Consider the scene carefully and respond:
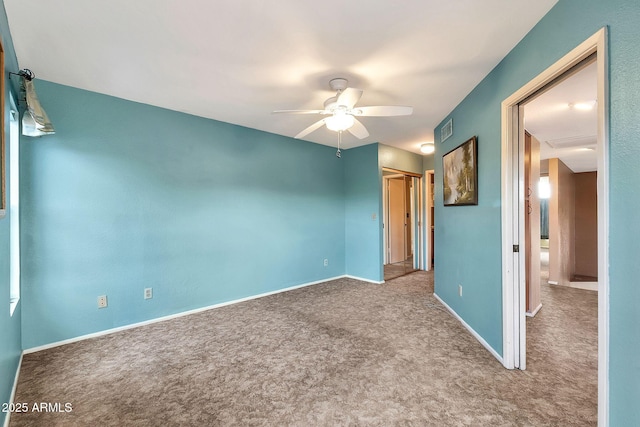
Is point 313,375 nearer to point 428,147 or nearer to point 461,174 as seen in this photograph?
point 461,174

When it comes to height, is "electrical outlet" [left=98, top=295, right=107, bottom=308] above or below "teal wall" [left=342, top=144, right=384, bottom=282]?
below

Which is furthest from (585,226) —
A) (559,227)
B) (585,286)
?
(585,286)

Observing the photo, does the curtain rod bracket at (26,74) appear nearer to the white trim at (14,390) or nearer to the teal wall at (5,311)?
the teal wall at (5,311)

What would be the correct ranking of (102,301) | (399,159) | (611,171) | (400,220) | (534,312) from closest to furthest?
1. (611,171)
2. (102,301)
3. (534,312)
4. (399,159)
5. (400,220)

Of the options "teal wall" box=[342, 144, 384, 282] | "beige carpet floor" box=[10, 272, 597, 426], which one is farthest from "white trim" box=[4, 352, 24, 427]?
"teal wall" box=[342, 144, 384, 282]

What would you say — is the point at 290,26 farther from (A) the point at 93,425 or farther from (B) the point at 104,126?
(A) the point at 93,425

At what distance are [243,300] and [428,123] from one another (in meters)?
3.48

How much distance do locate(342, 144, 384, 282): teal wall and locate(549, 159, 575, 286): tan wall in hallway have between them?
2965mm

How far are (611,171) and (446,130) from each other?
234cm

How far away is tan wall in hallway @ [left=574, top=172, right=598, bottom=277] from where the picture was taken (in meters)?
5.41

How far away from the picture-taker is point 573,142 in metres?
3.87

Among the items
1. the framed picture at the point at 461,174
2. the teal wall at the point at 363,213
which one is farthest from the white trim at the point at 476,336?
the teal wall at the point at 363,213

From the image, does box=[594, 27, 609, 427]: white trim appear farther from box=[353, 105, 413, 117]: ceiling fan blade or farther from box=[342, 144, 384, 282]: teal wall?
box=[342, 144, 384, 282]: teal wall

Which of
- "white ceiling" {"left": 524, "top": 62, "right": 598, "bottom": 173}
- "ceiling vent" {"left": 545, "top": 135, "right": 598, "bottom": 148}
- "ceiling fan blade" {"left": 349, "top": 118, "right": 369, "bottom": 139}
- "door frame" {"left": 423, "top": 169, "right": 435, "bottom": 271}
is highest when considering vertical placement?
"white ceiling" {"left": 524, "top": 62, "right": 598, "bottom": 173}
